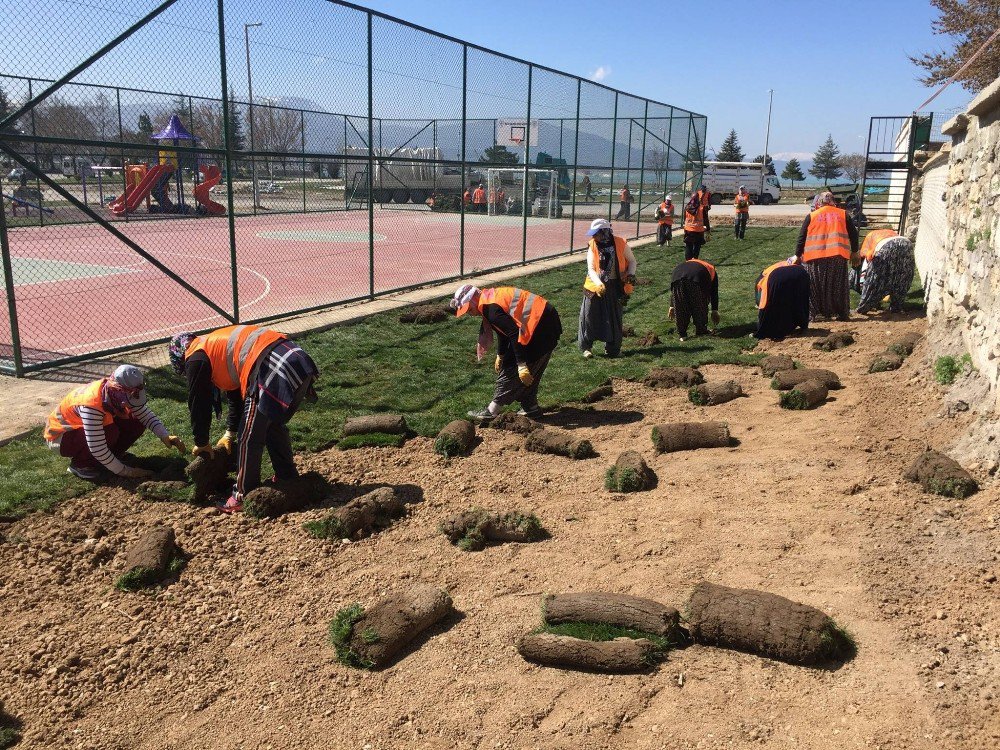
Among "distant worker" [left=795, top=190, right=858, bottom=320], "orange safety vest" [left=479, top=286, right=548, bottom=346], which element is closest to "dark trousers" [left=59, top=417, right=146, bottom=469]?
"orange safety vest" [left=479, top=286, right=548, bottom=346]

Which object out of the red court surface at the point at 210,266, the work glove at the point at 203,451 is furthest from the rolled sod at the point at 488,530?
the red court surface at the point at 210,266

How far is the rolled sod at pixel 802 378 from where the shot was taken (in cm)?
751

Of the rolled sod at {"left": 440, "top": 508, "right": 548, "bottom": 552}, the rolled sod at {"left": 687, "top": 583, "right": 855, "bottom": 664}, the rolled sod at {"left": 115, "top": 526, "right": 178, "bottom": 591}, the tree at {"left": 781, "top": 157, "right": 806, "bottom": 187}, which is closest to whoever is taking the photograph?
the rolled sod at {"left": 687, "top": 583, "right": 855, "bottom": 664}

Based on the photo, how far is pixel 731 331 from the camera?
1057 cm

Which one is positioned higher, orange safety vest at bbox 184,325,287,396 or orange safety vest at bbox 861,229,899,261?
orange safety vest at bbox 861,229,899,261

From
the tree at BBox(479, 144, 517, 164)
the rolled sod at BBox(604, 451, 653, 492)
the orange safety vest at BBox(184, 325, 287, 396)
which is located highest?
the tree at BBox(479, 144, 517, 164)

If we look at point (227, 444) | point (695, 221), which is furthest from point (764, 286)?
point (227, 444)

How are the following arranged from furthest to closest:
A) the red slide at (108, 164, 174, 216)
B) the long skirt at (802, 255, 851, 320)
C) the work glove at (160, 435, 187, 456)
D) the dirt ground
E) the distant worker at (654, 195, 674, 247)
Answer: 1. the distant worker at (654, 195, 674, 247)
2. the red slide at (108, 164, 174, 216)
3. the long skirt at (802, 255, 851, 320)
4. the work glove at (160, 435, 187, 456)
5. the dirt ground

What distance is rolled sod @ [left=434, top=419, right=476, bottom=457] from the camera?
21.1ft

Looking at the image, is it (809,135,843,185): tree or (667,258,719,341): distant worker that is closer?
(667,258,719,341): distant worker

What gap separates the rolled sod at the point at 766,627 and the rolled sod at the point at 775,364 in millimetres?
4757

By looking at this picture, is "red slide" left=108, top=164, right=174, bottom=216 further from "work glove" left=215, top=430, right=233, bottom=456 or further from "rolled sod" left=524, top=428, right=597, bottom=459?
"rolled sod" left=524, top=428, right=597, bottom=459

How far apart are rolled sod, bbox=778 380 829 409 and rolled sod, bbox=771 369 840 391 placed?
22cm

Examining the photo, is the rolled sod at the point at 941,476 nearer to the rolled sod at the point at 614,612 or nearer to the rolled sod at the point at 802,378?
the rolled sod at the point at 614,612
